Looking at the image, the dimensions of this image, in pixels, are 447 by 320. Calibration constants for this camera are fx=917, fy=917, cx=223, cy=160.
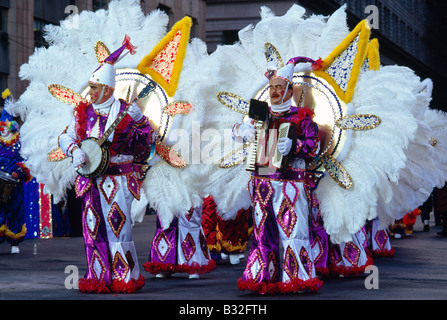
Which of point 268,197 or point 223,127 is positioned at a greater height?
point 223,127

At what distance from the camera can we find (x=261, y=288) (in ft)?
24.6

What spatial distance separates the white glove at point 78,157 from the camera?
7547 mm

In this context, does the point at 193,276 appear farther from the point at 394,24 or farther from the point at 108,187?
the point at 394,24

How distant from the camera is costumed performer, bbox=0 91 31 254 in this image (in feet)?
41.7

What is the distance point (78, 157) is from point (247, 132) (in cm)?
141

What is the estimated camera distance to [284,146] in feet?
24.0

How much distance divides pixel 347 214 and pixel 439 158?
5.10m

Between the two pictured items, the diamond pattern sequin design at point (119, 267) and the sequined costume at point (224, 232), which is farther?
the sequined costume at point (224, 232)

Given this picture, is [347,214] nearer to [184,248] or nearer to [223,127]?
[223,127]

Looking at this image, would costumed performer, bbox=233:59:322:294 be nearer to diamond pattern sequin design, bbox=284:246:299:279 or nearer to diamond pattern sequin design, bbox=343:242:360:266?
diamond pattern sequin design, bbox=284:246:299:279

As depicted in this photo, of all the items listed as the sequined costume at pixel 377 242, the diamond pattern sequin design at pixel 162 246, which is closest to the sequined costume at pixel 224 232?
the sequined costume at pixel 377 242

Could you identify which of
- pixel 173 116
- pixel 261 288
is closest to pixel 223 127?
pixel 173 116

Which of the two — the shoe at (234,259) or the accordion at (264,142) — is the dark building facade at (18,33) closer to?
the shoe at (234,259)
